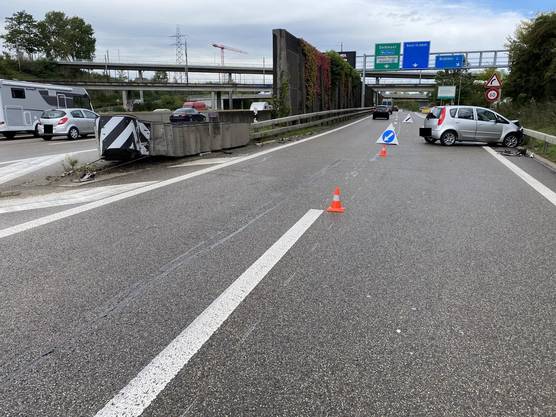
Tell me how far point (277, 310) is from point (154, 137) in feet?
29.8

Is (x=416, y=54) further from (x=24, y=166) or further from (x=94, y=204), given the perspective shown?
(x=94, y=204)

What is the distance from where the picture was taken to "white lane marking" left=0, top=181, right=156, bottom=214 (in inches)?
283

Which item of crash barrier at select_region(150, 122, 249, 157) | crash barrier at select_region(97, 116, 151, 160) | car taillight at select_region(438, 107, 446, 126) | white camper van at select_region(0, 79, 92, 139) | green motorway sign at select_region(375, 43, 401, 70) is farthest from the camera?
green motorway sign at select_region(375, 43, 401, 70)

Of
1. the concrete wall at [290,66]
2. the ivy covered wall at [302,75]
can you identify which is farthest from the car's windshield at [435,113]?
the concrete wall at [290,66]

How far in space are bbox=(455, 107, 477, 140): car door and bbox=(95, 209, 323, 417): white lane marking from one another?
49.8 feet

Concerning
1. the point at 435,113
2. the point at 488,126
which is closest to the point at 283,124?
the point at 435,113

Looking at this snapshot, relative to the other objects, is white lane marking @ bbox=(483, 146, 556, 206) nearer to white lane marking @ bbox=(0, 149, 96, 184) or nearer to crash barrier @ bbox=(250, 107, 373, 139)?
crash barrier @ bbox=(250, 107, 373, 139)

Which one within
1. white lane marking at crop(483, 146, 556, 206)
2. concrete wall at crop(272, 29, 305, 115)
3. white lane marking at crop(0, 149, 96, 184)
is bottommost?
white lane marking at crop(483, 146, 556, 206)

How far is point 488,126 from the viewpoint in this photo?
17.2 meters

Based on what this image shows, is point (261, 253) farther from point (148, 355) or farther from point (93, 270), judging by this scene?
point (148, 355)

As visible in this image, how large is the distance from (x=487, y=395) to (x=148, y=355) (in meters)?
2.11

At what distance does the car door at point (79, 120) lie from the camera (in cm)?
2270

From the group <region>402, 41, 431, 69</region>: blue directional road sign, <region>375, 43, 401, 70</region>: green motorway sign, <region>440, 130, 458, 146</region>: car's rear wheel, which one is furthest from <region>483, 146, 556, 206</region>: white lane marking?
<region>375, 43, 401, 70</region>: green motorway sign

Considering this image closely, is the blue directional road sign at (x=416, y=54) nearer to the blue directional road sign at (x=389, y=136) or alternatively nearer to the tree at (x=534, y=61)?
the tree at (x=534, y=61)
